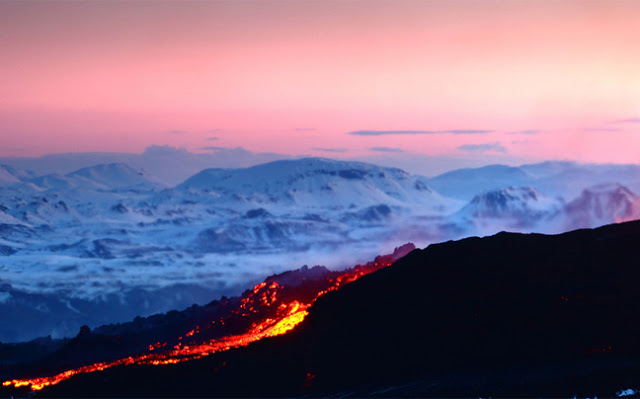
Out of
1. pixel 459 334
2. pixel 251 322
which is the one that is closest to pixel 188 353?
pixel 251 322

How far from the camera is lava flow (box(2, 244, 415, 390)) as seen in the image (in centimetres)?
7688

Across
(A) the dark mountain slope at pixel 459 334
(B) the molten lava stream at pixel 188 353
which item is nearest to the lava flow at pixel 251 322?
(B) the molten lava stream at pixel 188 353

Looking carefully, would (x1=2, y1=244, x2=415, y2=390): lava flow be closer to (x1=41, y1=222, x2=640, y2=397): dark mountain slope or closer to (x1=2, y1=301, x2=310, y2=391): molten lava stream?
(x1=2, y1=301, x2=310, y2=391): molten lava stream

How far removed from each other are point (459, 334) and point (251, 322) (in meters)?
34.4

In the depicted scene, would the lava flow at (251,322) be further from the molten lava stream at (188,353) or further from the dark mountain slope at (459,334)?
the dark mountain slope at (459,334)

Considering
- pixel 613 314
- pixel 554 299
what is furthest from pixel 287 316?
pixel 613 314

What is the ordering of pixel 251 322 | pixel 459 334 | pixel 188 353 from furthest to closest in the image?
1. pixel 251 322
2. pixel 188 353
3. pixel 459 334

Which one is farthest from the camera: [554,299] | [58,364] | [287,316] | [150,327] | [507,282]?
[150,327]

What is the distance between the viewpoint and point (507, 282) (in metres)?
72.8

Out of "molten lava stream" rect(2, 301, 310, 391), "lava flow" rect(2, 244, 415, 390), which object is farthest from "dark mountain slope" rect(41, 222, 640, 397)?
"lava flow" rect(2, 244, 415, 390)

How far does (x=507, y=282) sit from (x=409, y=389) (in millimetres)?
17960

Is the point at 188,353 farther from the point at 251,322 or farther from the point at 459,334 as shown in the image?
the point at 459,334

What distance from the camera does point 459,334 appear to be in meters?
66.6

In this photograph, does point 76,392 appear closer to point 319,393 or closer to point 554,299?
point 319,393
